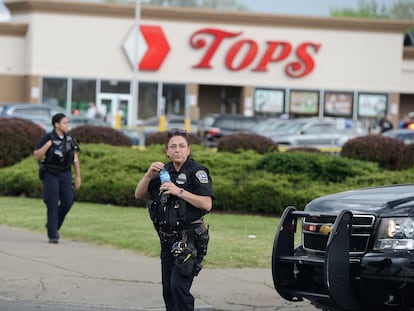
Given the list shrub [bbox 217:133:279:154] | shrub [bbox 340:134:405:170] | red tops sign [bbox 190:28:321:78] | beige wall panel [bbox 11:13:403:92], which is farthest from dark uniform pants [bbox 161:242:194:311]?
red tops sign [bbox 190:28:321:78]

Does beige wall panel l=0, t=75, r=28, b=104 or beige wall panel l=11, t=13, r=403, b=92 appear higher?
beige wall panel l=11, t=13, r=403, b=92

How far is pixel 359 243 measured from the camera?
749 centimetres

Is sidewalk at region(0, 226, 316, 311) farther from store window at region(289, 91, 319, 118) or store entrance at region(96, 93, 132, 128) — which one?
store window at region(289, 91, 319, 118)

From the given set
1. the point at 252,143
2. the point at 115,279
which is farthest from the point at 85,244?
the point at 252,143

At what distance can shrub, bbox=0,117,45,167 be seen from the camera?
2109cm

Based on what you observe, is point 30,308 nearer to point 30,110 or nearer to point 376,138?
point 376,138

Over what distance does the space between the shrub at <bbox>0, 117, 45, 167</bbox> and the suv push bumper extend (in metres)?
13.9

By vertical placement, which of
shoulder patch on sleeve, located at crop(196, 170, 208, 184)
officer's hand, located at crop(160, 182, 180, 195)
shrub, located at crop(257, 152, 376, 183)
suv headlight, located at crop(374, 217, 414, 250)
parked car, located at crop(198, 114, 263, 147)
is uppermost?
shoulder patch on sleeve, located at crop(196, 170, 208, 184)

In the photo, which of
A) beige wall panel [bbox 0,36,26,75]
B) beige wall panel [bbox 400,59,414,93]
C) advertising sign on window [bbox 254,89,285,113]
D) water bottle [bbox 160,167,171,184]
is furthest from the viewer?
beige wall panel [bbox 400,59,414,93]

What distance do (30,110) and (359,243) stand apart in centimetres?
2732

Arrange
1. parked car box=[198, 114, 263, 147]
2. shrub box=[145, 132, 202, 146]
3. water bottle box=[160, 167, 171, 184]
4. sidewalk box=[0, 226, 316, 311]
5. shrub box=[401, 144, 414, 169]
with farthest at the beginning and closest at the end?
1. parked car box=[198, 114, 263, 147]
2. shrub box=[145, 132, 202, 146]
3. shrub box=[401, 144, 414, 169]
4. sidewalk box=[0, 226, 316, 311]
5. water bottle box=[160, 167, 171, 184]

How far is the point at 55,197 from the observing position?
503 inches

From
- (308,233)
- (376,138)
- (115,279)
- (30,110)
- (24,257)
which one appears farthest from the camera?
(30,110)

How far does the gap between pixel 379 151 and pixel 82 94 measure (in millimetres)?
30087
